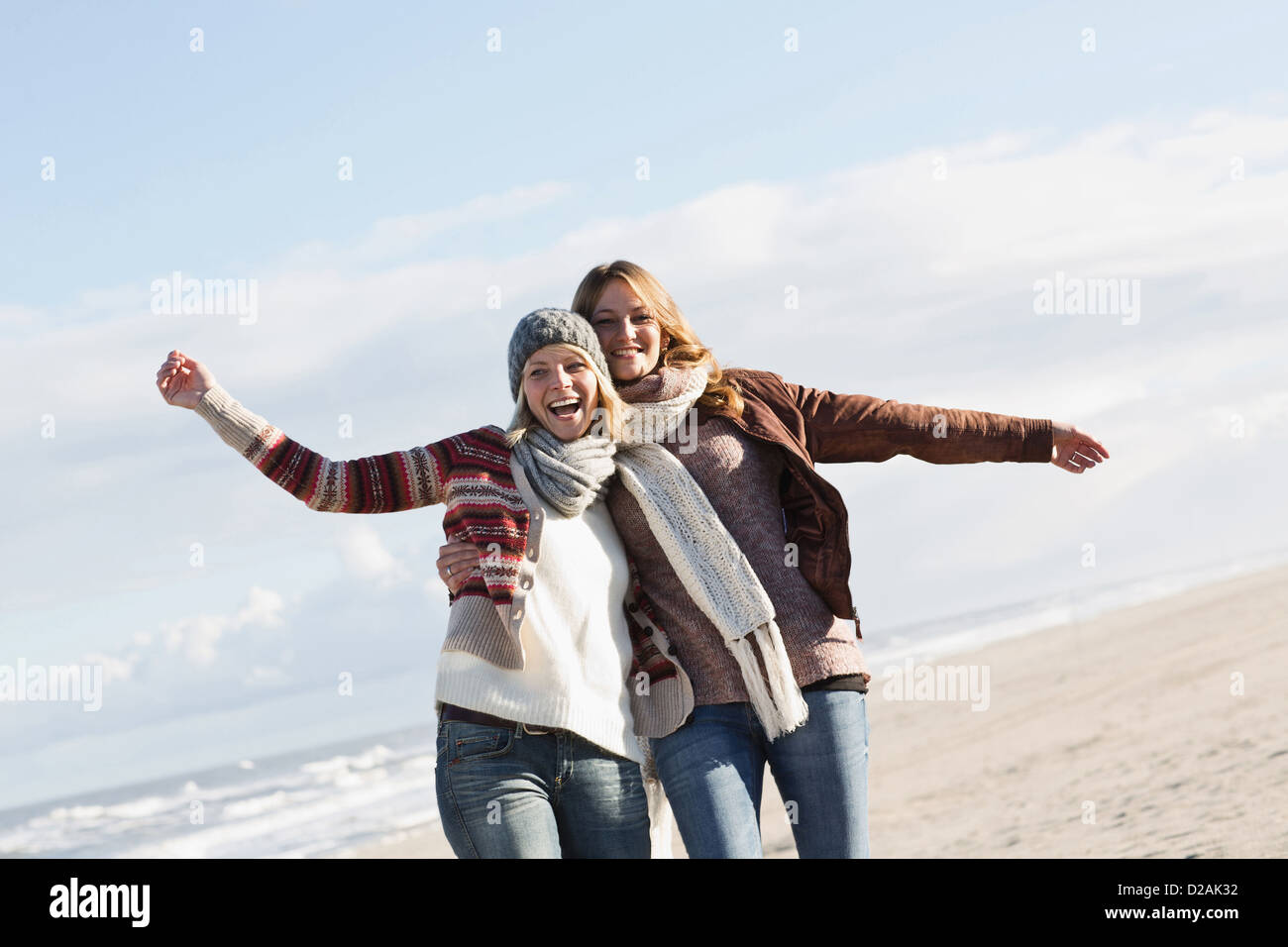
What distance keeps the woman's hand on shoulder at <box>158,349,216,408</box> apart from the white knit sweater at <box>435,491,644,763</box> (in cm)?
87

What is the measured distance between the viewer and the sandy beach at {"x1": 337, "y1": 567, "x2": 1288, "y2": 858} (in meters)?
7.88

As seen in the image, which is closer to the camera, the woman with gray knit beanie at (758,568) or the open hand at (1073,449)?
the woman with gray knit beanie at (758,568)

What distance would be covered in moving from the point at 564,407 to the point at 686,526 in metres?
0.43

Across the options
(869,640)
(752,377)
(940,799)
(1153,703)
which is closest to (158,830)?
(940,799)

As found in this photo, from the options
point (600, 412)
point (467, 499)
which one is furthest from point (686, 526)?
point (467, 499)

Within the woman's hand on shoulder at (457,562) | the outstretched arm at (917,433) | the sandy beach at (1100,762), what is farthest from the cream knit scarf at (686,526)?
the sandy beach at (1100,762)

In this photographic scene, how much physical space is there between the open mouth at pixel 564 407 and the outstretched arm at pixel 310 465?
1.06 feet

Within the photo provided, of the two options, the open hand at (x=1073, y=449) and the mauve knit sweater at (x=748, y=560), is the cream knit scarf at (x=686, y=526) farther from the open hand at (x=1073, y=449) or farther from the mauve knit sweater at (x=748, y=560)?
the open hand at (x=1073, y=449)

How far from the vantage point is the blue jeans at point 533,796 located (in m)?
2.67

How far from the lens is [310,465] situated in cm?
288

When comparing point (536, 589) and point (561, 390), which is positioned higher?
point (561, 390)

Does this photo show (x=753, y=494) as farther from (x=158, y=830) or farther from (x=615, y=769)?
(x=158, y=830)

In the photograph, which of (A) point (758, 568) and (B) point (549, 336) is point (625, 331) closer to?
(B) point (549, 336)

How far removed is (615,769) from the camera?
2859 mm
